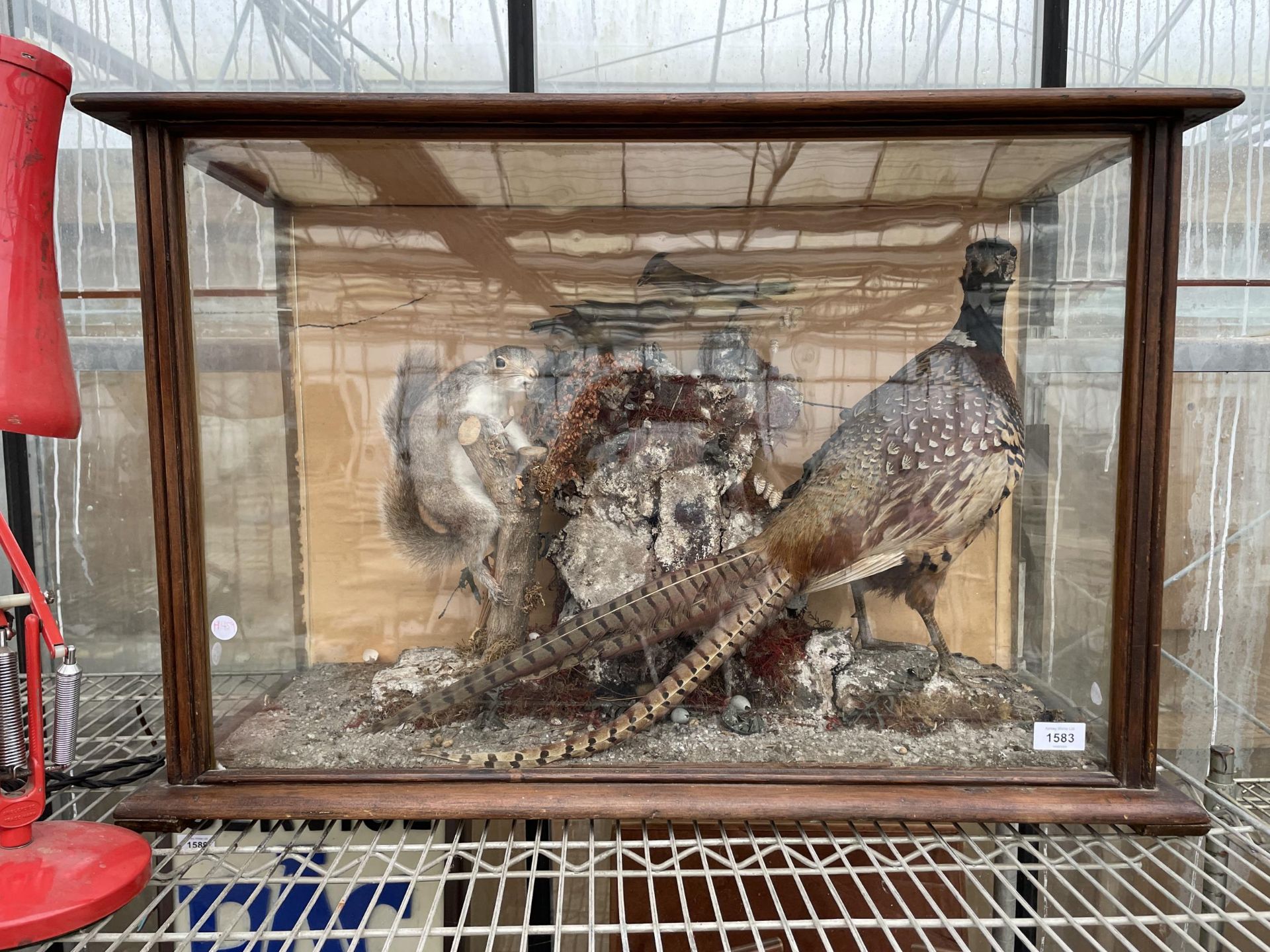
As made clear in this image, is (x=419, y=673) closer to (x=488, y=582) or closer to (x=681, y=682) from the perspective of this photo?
(x=488, y=582)

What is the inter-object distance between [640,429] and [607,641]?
332mm

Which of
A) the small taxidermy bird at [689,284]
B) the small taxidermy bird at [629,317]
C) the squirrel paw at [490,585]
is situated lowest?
the squirrel paw at [490,585]

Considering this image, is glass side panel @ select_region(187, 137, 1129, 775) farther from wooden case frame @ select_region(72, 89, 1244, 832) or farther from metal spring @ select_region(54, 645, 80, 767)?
metal spring @ select_region(54, 645, 80, 767)

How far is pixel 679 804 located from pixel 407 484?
2.06 feet

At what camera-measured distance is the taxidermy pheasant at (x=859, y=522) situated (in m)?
1.03

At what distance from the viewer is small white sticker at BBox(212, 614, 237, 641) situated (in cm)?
99

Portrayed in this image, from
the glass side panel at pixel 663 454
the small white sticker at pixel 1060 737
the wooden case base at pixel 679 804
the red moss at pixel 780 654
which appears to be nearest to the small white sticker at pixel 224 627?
the glass side panel at pixel 663 454

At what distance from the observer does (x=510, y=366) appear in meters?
1.08

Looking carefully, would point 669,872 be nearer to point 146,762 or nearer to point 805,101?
point 146,762

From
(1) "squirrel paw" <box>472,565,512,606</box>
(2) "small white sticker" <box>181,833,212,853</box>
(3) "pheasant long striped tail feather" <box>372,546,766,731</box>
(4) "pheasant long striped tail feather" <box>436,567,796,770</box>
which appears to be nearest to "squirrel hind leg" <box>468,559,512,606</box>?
(1) "squirrel paw" <box>472,565,512,606</box>

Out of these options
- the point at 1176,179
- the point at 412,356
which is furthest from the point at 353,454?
the point at 1176,179

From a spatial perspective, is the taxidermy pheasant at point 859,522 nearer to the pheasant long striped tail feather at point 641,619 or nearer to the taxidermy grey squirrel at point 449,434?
the pheasant long striped tail feather at point 641,619

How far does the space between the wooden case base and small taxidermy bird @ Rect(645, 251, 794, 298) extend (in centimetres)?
73

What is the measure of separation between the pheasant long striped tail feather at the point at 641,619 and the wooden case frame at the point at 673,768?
15cm
